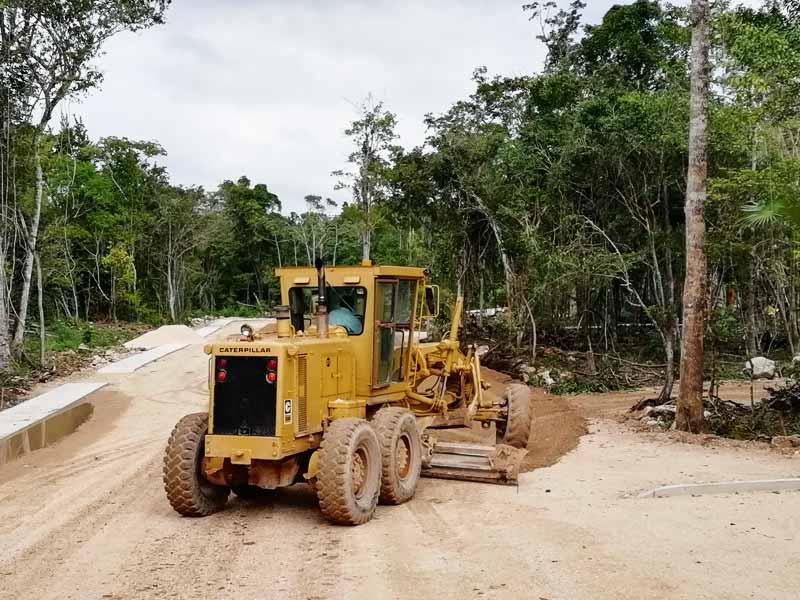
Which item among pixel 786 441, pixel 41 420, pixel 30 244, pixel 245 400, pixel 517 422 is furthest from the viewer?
pixel 30 244

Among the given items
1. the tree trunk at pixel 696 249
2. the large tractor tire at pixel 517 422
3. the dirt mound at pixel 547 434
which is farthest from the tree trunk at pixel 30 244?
the tree trunk at pixel 696 249

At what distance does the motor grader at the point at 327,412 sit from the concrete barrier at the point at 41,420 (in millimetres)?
4799

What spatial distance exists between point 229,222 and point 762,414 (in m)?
44.9

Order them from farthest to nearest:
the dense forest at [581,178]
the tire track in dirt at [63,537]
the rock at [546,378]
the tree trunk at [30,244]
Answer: the tree trunk at [30,244] → the rock at [546,378] → the dense forest at [581,178] → the tire track in dirt at [63,537]

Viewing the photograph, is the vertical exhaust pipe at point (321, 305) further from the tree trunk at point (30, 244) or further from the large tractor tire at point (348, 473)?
the tree trunk at point (30, 244)

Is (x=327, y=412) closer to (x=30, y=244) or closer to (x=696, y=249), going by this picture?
(x=696, y=249)

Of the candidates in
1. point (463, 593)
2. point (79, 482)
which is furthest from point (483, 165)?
point (463, 593)

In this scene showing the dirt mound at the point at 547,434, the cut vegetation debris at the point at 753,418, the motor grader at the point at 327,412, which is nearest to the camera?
the motor grader at the point at 327,412

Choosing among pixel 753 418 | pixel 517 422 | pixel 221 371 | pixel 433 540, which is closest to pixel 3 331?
pixel 221 371

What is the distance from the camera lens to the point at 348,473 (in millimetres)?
6531

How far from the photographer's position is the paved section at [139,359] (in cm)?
2008

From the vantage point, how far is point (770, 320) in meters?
24.8

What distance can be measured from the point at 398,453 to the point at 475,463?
1276mm

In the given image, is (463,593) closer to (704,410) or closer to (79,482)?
(79,482)
